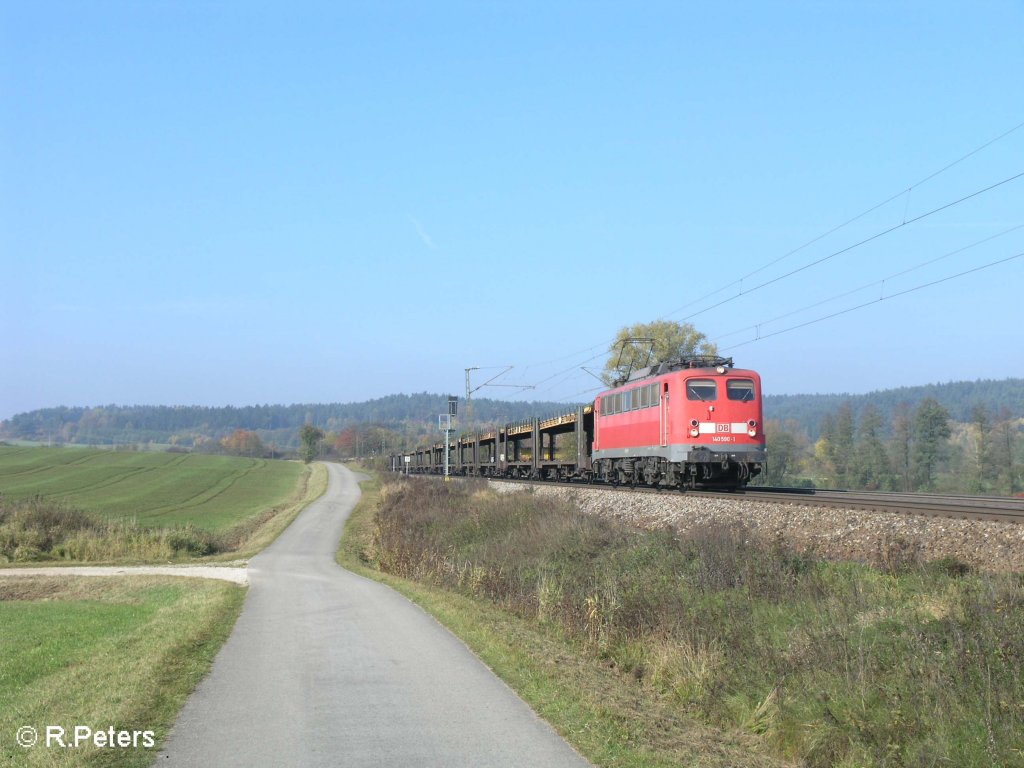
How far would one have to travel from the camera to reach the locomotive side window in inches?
1042

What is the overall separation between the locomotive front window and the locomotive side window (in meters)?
0.43

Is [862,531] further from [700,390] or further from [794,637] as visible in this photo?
[700,390]

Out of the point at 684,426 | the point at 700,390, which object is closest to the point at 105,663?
the point at 684,426

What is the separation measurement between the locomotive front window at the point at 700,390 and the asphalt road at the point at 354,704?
41.3 feet

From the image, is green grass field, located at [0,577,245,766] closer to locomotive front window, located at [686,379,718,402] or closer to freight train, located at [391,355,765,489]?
freight train, located at [391,355,765,489]

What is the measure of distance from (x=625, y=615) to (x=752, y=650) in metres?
3.00

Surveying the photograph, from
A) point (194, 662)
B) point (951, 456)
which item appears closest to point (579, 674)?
point (194, 662)

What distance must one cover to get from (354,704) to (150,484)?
3393 inches

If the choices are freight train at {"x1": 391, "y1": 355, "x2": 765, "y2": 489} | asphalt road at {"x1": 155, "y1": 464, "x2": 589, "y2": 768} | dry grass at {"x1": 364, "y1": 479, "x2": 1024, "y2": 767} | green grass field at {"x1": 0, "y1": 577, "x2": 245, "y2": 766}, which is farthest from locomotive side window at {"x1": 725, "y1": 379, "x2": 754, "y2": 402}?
green grass field at {"x1": 0, "y1": 577, "x2": 245, "y2": 766}

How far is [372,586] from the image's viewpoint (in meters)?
22.1

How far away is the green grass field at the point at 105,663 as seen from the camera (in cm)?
793

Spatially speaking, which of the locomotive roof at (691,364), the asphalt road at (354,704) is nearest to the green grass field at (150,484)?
the locomotive roof at (691,364)

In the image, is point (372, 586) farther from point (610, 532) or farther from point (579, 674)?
point (579, 674)

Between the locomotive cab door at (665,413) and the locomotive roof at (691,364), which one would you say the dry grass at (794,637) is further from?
the locomotive roof at (691,364)
